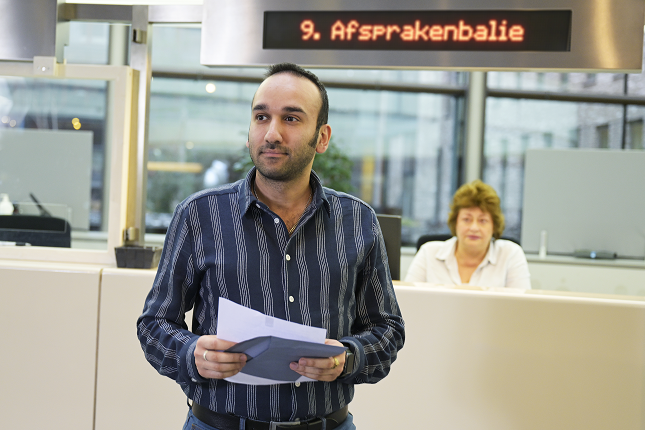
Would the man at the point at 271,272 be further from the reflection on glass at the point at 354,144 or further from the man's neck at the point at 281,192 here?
the reflection on glass at the point at 354,144

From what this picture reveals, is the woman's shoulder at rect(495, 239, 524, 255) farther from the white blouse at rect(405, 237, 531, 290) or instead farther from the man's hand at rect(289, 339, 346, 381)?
the man's hand at rect(289, 339, 346, 381)

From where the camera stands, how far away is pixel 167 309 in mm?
1317

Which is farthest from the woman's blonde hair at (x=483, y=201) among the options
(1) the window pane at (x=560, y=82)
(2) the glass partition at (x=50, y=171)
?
(1) the window pane at (x=560, y=82)

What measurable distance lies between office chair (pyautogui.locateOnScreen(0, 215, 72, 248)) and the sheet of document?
5.51 feet

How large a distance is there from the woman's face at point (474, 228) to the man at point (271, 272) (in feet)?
5.97

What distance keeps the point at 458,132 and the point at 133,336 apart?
4.79m

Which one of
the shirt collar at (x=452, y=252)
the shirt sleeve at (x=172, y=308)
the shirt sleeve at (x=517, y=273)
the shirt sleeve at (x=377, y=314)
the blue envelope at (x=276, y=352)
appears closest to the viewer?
the blue envelope at (x=276, y=352)

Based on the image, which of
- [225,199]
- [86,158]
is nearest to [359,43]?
[225,199]

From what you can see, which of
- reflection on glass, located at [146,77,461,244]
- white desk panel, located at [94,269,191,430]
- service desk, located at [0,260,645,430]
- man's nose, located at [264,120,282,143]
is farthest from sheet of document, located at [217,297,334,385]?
reflection on glass, located at [146,77,461,244]

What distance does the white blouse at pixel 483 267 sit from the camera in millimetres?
3035

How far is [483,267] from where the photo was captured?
3.11 meters

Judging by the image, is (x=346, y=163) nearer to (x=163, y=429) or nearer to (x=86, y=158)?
(x=86, y=158)

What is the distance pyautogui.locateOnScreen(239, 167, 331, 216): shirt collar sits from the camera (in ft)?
4.41

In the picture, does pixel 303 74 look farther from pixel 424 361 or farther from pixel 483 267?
pixel 483 267
